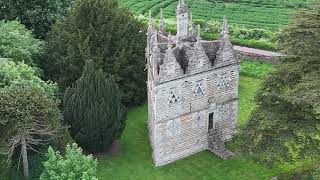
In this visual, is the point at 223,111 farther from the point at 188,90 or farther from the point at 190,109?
the point at 188,90

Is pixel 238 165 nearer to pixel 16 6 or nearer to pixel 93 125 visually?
pixel 93 125

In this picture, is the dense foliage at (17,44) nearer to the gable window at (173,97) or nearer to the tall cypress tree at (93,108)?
the tall cypress tree at (93,108)

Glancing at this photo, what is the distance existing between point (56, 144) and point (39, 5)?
1814 centimetres

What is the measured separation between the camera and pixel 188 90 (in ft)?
140

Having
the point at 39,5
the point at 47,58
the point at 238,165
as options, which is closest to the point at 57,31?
the point at 47,58

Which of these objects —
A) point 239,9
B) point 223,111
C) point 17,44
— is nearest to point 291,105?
point 223,111

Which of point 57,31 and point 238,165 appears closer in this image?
point 238,165

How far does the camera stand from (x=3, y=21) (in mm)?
52781

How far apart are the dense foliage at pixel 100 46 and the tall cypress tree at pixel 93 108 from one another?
17.2ft

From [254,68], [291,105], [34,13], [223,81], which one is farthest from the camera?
[254,68]

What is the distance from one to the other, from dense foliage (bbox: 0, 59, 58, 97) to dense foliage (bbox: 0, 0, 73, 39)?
12.4 metres

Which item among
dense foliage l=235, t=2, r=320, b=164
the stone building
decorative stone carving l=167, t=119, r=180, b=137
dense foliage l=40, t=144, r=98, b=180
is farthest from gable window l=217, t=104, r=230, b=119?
dense foliage l=40, t=144, r=98, b=180

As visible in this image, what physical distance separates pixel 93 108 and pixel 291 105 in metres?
14.8

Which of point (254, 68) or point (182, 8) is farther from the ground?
point (182, 8)
